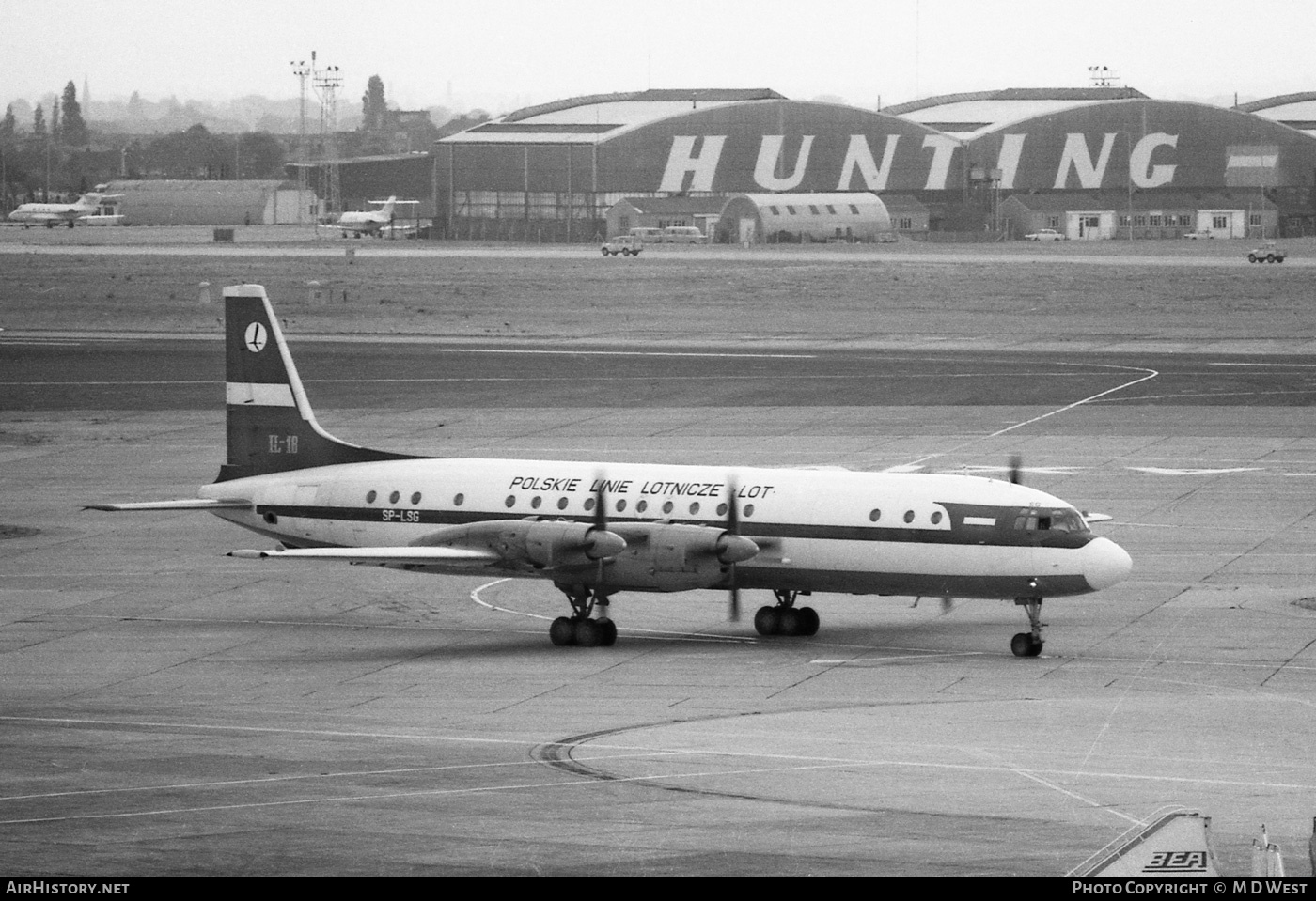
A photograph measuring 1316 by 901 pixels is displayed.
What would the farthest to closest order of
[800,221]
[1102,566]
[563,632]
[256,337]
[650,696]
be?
[800,221] → [256,337] → [563,632] → [1102,566] → [650,696]

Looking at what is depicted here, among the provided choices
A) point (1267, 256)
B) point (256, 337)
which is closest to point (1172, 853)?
point (256, 337)

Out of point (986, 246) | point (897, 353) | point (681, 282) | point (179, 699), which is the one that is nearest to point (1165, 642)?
point (179, 699)

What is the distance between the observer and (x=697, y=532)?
3972 cm

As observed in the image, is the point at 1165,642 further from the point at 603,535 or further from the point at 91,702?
the point at 91,702

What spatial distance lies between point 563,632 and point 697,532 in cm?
376

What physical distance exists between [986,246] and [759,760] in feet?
528

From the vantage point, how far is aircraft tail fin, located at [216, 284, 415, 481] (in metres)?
46.2

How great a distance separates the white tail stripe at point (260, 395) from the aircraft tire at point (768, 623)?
1301 centimetres

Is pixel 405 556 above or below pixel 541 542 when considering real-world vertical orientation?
below

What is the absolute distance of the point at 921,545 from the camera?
39469 mm

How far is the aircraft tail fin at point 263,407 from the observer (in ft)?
152

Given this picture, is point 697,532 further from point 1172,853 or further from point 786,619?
point 1172,853

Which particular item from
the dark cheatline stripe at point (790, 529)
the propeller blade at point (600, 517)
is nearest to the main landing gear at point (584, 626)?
the propeller blade at point (600, 517)

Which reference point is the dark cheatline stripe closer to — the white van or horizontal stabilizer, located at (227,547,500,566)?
horizontal stabilizer, located at (227,547,500,566)
